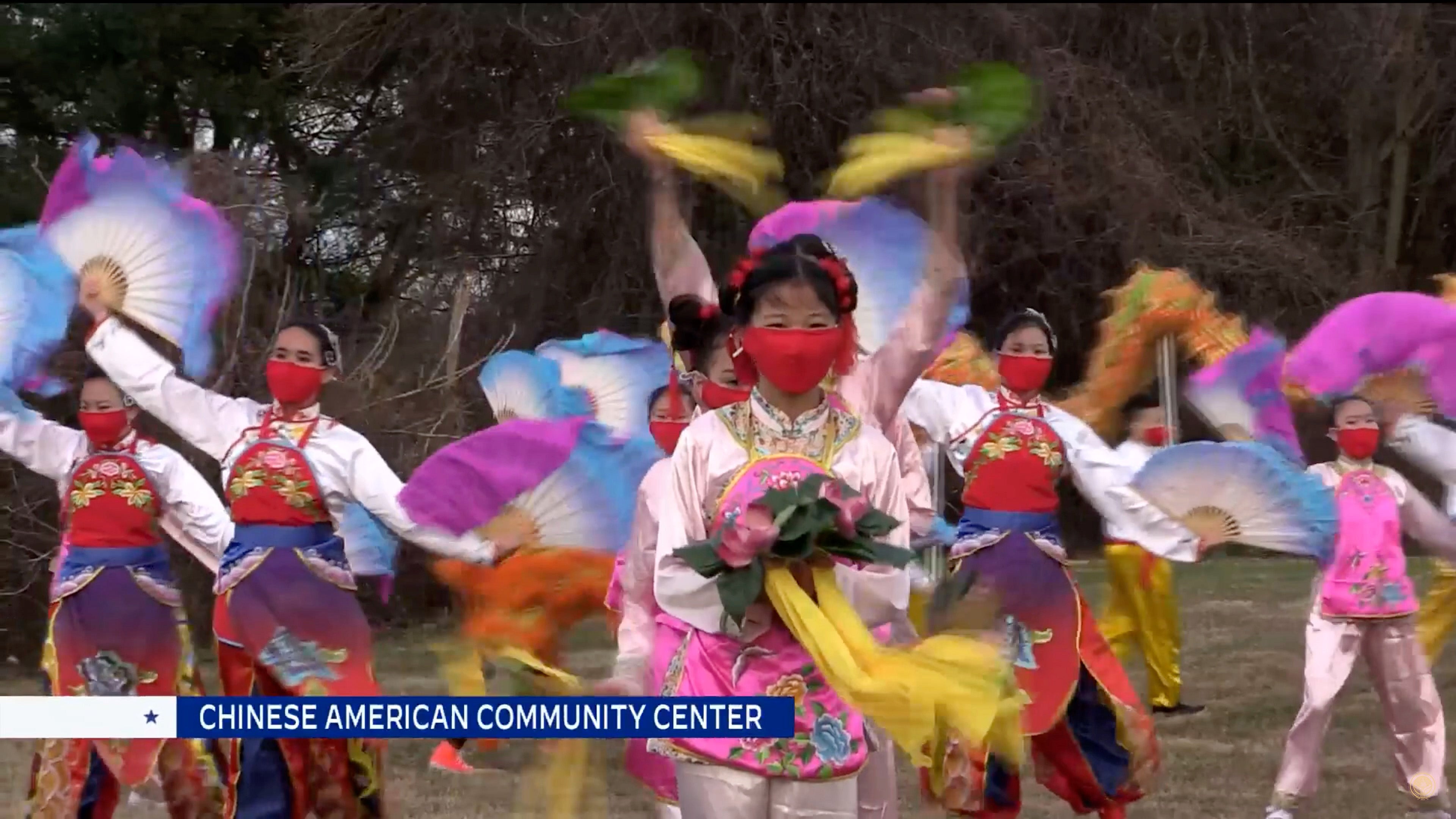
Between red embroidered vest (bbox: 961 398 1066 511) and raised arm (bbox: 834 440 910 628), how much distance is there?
223cm

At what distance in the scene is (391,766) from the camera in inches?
323

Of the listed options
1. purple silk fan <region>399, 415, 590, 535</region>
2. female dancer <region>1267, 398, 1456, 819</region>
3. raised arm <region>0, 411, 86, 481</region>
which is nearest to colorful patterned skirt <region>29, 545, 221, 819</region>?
raised arm <region>0, 411, 86, 481</region>

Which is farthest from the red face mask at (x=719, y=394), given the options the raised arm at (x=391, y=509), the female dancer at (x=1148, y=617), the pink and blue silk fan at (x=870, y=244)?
the female dancer at (x=1148, y=617)

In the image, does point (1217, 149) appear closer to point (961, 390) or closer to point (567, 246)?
point (567, 246)

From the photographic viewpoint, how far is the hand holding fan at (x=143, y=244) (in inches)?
238

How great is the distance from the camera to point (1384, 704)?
689 centimetres

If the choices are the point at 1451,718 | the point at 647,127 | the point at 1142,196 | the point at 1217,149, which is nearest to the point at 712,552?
the point at 647,127

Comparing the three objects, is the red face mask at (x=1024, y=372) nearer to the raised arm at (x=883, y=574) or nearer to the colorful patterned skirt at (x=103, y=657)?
the raised arm at (x=883, y=574)

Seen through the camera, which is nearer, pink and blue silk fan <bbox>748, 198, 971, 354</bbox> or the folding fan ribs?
pink and blue silk fan <bbox>748, 198, 971, 354</bbox>

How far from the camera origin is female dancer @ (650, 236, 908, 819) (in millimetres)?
3768

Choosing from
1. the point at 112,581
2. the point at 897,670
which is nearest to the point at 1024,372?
the point at 897,670

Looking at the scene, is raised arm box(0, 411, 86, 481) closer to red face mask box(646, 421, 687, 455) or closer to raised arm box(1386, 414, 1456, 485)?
red face mask box(646, 421, 687, 455)

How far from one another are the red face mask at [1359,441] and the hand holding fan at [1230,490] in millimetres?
335

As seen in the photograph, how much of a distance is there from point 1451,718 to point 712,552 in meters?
Answer: 6.52
